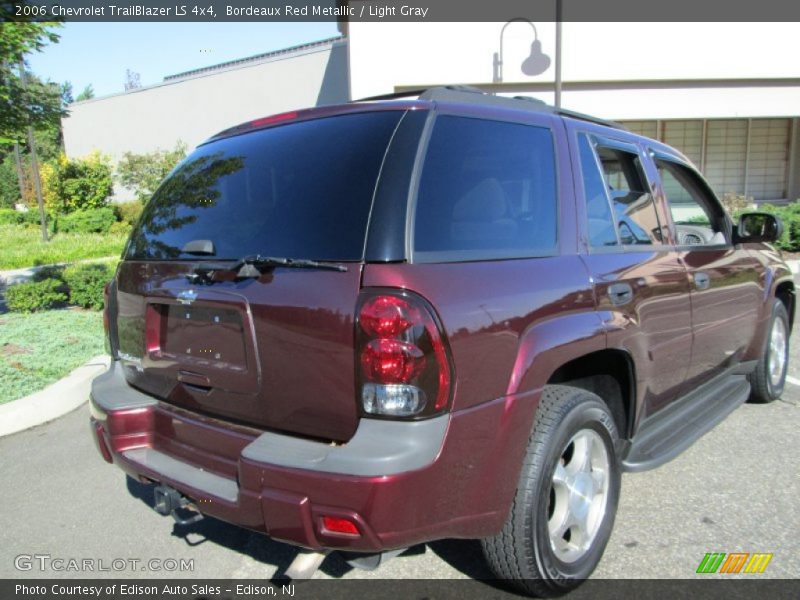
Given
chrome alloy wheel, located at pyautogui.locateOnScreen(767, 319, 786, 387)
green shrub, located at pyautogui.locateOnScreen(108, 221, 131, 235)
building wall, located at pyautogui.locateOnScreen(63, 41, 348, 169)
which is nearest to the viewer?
chrome alloy wheel, located at pyautogui.locateOnScreen(767, 319, 786, 387)

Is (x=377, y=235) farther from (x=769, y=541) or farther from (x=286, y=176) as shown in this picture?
(x=769, y=541)

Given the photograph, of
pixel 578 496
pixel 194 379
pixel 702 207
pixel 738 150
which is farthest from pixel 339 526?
pixel 738 150

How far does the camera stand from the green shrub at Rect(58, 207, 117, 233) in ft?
74.7

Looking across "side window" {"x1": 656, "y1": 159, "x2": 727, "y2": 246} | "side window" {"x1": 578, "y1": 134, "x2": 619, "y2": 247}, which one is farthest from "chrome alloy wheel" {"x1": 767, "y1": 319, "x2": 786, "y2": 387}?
"side window" {"x1": 578, "y1": 134, "x2": 619, "y2": 247}

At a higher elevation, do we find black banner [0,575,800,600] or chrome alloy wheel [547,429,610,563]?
chrome alloy wheel [547,429,610,563]

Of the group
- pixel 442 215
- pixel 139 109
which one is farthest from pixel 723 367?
pixel 139 109

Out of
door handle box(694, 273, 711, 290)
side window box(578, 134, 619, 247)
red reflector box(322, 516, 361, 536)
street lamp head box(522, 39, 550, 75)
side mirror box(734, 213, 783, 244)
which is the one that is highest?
street lamp head box(522, 39, 550, 75)

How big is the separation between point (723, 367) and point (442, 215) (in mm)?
2774

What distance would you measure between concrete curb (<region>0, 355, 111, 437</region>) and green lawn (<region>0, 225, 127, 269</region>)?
456 inches

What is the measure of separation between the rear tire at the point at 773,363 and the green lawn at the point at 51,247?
15565mm

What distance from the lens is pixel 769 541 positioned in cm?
291

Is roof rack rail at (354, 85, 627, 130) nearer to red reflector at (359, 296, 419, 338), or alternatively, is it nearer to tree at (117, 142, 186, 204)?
red reflector at (359, 296, 419, 338)

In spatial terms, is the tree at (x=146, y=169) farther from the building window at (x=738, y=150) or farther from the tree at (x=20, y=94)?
the tree at (x=20, y=94)

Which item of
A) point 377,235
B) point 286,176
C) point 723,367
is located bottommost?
point 723,367
